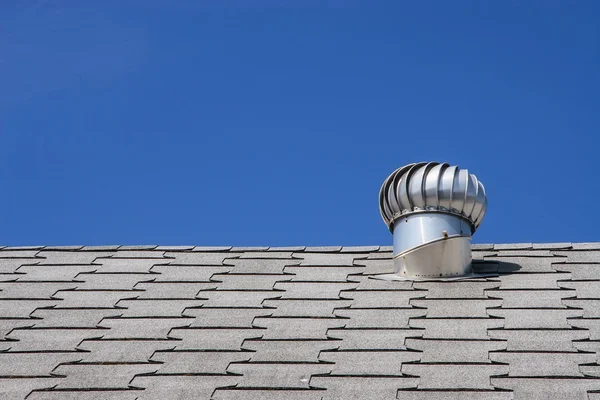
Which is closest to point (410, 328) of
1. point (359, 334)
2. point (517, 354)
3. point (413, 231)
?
point (359, 334)

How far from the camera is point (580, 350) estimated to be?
6.46 metres

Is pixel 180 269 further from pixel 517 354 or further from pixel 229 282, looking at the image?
pixel 517 354

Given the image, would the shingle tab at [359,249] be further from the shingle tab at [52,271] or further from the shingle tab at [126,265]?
the shingle tab at [52,271]

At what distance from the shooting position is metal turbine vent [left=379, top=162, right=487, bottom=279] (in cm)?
831

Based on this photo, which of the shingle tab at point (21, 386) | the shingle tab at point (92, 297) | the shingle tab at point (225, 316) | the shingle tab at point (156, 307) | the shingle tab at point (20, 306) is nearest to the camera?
the shingle tab at point (21, 386)

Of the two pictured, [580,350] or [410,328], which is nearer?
[580,350]

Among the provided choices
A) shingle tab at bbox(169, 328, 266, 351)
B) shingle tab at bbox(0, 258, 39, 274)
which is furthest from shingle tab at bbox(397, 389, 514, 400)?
shingle tab at bbox(0, 258, 39, 274)

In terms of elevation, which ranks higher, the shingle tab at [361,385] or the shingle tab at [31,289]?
the shingle tab at [31,289]

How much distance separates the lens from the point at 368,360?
6.46m

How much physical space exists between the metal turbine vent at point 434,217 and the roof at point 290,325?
230 mm

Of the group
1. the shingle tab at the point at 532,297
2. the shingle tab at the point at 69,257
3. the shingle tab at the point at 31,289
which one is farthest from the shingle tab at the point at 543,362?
the shingle tab at the point at 69,257

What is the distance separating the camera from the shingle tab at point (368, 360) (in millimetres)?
6266

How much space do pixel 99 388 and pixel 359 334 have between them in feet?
6.01

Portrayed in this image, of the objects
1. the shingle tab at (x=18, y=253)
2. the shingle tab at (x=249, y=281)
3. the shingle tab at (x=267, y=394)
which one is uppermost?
the shingle tab at (x=18, y=253)
